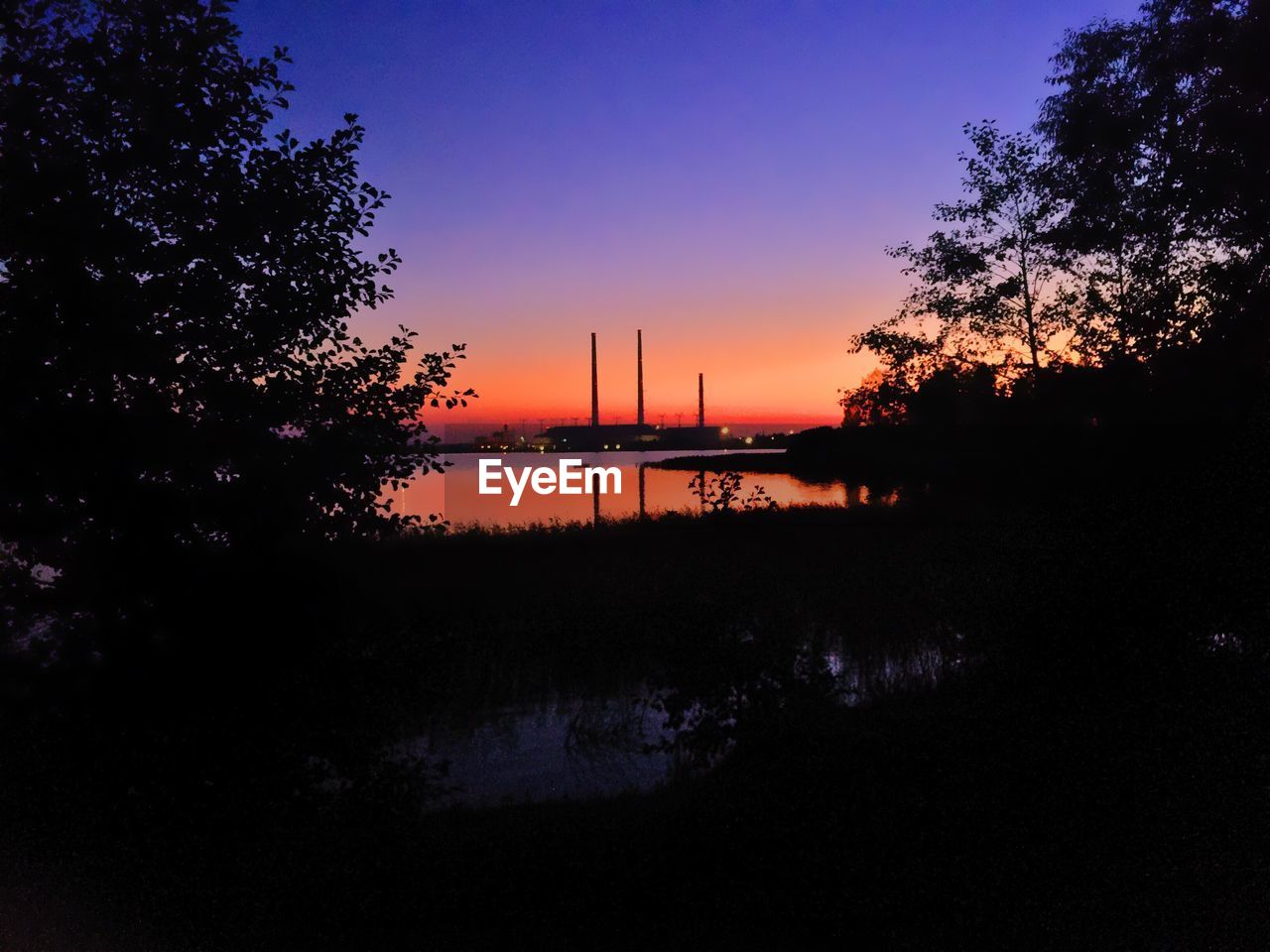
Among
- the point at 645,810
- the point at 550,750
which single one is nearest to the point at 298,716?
the point at 645,810

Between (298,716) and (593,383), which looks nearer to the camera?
(298,716)

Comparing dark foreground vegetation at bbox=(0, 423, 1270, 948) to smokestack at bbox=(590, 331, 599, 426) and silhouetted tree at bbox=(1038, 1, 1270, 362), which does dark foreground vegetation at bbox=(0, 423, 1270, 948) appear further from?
smokestack at bbox=(590, 331, 599, 426)

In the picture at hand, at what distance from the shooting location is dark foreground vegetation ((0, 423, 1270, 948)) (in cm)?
654

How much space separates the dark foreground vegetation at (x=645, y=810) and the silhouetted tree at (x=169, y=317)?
30.8 inches

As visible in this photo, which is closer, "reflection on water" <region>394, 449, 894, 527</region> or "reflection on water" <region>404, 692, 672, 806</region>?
"reflection on water" <region>404, 692, 672, 806</region>

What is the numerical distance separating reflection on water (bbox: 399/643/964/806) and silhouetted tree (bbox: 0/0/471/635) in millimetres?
3241

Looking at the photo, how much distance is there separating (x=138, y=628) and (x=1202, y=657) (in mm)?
12978

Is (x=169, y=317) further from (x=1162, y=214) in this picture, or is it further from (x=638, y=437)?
(x=638, y=437)

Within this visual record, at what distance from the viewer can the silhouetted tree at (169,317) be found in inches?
252

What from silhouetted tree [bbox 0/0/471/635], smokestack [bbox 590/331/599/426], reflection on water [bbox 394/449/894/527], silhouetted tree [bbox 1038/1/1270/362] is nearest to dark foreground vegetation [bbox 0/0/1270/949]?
silhouetted tree [bbox 0/0/471/635]

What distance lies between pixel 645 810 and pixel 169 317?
6.38m

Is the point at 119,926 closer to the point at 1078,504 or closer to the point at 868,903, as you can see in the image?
the point at 868,903

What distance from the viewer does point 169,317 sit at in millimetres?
6816

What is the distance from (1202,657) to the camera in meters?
11.8
